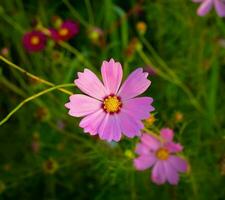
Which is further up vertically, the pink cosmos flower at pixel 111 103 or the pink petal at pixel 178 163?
the pink petal at pixel 178 163

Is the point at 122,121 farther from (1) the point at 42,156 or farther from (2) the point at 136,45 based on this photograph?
(1) the point at 42,156

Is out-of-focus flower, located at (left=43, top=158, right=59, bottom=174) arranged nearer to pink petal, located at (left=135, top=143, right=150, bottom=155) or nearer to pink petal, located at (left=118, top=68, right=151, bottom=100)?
pink petal, located at (left=135, top=143, right=150, bottom=155)

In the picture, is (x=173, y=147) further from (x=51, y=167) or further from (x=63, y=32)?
(x=63, y=32)

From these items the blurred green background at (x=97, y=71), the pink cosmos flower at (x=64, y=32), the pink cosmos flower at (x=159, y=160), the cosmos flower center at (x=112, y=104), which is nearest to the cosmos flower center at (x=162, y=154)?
the pink cosmos flower at (x=159, y=160)

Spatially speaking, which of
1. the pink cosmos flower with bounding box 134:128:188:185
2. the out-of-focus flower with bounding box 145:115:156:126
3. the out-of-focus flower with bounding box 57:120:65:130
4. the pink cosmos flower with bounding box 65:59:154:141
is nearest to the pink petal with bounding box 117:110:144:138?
the pink cosmos flower with bounding box 65:59:154:141

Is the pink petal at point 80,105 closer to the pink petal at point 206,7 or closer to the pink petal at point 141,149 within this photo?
the pink petal at point 141,149

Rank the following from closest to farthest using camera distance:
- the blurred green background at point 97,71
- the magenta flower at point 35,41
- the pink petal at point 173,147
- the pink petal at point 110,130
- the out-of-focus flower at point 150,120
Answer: the pink petal at point 110,130 → the out-of-focus flower at point 150,120 → the pink petal at point 173,147 → the blurred green background at point 97,71 → the magenta flower at point 35,41

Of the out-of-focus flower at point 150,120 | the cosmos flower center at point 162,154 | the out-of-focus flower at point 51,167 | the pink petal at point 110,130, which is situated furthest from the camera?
the out-of-focus flower at point 51,167
